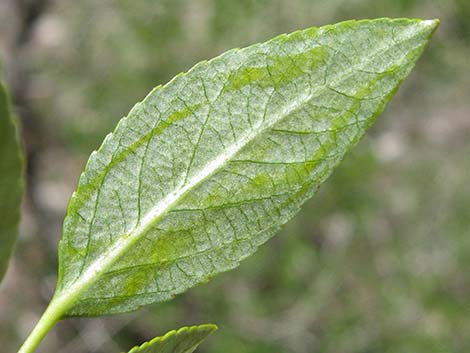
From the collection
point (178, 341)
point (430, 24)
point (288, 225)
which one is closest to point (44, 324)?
point (178, 341)

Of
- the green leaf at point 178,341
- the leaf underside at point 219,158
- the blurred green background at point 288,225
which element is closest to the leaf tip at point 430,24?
the leaf underside at point 219,158

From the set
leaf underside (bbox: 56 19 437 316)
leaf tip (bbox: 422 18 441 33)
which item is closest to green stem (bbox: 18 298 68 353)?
leaf underside (bbox: 56 19 437 316)

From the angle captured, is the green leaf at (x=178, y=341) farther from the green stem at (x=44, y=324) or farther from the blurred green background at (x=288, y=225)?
the blurred green background at (x=288, y=225)

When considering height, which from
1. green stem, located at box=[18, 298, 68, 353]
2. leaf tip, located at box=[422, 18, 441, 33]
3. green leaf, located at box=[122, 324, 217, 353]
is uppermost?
leaf tip, located at box=[422, 18, 441, 33]

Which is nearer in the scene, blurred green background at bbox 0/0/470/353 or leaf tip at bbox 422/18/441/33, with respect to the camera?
leaf tip at bbox 422/18/441/33

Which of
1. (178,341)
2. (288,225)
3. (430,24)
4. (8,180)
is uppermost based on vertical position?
(288,225)

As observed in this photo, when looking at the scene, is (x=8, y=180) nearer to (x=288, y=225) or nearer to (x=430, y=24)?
(x=430, y=24)

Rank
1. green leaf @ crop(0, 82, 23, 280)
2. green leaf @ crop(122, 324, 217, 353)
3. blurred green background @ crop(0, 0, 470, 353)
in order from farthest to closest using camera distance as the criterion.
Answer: blurred green background @ crop(0, 0, 470, 353) → green leaf @ crop(0, 82, 23, 280) → green leaf @ crop(122, 324, 217, 353)

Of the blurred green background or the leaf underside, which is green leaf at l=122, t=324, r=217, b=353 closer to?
the leaf underside
